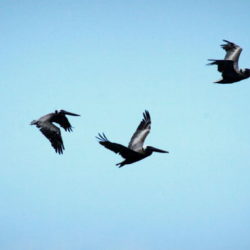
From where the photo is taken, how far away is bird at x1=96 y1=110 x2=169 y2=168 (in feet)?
52.6

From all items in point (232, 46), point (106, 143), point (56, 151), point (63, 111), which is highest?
point (232, 46)

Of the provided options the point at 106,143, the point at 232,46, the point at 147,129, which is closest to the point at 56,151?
the point at 147,129

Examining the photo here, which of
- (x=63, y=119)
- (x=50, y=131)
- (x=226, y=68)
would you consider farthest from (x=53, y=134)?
(x=226, y=68)

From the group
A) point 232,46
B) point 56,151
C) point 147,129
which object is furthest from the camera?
point 232,46

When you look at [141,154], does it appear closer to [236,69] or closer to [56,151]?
[56,151]

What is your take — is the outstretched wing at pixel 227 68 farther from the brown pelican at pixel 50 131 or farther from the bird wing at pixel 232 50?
the brown pelican at pixel 50 131

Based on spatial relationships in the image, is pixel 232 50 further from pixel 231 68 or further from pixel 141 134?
pixel 141 134

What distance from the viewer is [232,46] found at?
76.5ft

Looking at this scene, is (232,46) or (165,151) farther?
(232,46)

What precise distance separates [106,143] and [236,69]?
333 inches

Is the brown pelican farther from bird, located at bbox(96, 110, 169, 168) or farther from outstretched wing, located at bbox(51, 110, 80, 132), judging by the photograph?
bird, located at bbox(96, 110, 169, 168)

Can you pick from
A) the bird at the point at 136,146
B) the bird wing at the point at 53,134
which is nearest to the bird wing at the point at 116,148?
the bird at the point at 136,146

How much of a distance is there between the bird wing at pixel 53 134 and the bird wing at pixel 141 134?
3360 millimetres

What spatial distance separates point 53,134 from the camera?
68.2 feet
